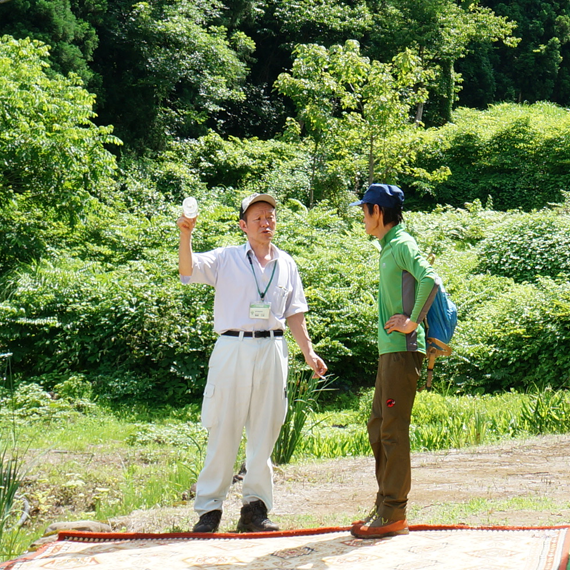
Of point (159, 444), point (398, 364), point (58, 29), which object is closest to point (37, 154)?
point (159, 444)

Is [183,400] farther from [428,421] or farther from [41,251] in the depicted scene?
[41,251]

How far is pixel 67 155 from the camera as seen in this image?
37.7 ft

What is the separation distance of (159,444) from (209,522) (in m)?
3.68

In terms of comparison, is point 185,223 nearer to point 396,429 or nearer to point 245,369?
point 245,369

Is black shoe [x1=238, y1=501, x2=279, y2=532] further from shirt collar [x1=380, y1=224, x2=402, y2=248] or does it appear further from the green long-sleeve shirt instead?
shirt collar [x1=380, y1=224, x2=402, y2=248]

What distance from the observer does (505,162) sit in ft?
82.2

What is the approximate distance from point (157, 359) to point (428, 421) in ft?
12.8

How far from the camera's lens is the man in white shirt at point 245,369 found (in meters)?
3.96

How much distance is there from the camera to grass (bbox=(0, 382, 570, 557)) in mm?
5102

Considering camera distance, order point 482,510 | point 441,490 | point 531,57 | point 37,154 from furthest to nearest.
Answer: point 531,57
point 37,154
point 441,490
point 482,510

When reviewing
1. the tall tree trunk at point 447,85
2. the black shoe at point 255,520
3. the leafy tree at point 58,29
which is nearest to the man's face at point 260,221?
the black shoe at point 255,520

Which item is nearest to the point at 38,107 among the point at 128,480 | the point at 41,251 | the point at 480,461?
the point at 41,251

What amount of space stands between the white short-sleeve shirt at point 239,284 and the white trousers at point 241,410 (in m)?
0.10

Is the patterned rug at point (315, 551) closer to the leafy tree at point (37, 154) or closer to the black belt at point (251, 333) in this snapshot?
the black belt at point (251, 333)
